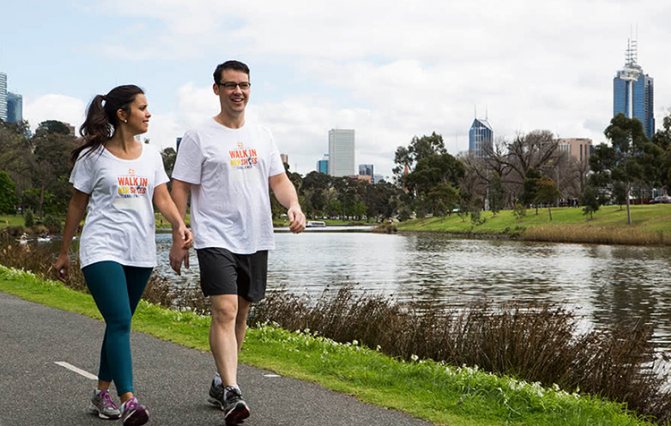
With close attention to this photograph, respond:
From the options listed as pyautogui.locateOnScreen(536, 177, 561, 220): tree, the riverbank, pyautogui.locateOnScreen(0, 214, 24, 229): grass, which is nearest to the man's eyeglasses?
the riverbank

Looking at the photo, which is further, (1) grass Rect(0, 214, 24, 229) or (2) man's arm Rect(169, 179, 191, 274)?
(1) grass Rect(0, 214, 24, 229)

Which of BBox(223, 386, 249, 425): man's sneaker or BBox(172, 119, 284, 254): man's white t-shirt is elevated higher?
BBox(172, 119, 284, 254): man's white t-shirt

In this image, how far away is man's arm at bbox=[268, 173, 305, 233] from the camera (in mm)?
5539

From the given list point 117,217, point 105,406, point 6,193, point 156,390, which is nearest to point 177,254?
point 117,217

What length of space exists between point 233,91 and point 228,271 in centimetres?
118

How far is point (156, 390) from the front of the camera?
636cm

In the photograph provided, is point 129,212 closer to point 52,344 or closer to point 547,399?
point 547,399

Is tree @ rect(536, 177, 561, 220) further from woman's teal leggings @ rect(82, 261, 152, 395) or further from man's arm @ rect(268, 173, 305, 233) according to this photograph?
woman's teal leggings @ rect(82, 261, 152, 395)

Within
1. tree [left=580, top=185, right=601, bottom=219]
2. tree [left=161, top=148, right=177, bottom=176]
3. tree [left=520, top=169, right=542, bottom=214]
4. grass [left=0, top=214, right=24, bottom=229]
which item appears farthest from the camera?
tree [left=161, top=148, right=177, bottom=176]

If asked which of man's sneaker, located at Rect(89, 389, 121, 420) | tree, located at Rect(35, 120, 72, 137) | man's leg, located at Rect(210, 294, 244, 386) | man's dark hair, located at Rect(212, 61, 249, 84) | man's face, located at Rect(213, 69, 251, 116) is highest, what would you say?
tree, located at Rect(35, 120, 72, 137)

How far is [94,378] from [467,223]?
266 feet

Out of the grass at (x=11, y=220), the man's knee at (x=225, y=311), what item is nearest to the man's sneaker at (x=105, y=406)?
the man's knee at (x=225, y=311)

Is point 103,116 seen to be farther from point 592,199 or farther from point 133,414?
point 592,199

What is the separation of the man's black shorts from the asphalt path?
0.85 m
